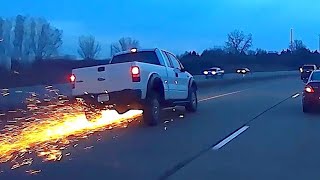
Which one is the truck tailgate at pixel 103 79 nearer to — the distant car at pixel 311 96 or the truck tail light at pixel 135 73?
the truck tail light at pixel 135 73

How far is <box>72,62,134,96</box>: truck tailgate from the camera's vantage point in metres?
→ 16.2

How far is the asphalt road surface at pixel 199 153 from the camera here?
30.6 feet

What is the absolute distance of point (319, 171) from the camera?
9.46 metres

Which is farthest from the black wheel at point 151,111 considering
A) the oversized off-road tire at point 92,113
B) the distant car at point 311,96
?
the distant car at point 311,96

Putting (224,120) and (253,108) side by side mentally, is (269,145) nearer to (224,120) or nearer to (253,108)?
(224,120)

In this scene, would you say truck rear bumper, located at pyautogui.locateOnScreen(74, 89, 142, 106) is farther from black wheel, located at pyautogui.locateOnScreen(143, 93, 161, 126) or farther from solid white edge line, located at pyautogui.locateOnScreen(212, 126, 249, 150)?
solid white edge line, located at pyautogui.locateOnScreen(212, 126, 249, 150)

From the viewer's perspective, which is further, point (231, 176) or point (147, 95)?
point (147, 95)

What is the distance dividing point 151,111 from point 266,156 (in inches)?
243

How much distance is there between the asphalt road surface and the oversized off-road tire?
4.29ft

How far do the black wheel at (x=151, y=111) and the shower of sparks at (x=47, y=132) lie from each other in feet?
2.78

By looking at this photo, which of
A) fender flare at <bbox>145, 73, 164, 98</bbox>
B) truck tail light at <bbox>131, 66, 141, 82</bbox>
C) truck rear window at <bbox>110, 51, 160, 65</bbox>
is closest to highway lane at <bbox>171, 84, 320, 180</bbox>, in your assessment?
fender flare at <bbox>145, 73, 164, 98</bbox>

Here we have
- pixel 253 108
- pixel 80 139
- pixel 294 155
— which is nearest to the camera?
pixel 294 155

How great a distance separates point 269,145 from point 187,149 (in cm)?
180

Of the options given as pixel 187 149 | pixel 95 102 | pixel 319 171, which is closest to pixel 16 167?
pixel 187 149
